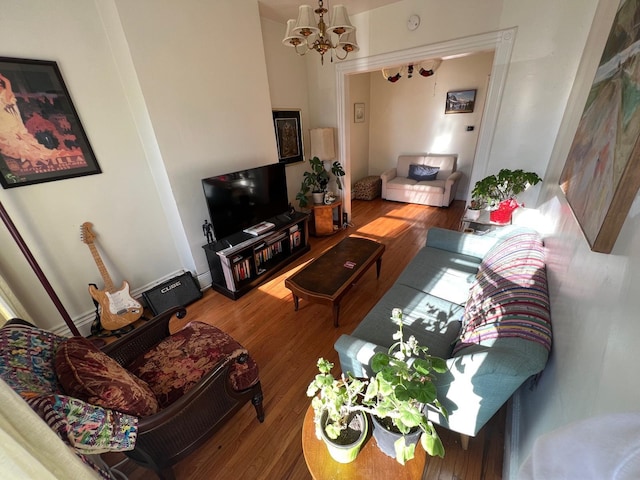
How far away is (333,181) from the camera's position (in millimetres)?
4090

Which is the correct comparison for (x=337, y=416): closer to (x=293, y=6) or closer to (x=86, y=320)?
(x=86, y=320)

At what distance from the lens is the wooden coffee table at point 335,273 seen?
201cm

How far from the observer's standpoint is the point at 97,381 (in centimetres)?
92

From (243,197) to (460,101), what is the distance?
168 inches

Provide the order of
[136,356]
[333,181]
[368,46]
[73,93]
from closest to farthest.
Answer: [136,356]
[73,93]
[368,46]
[333,181]

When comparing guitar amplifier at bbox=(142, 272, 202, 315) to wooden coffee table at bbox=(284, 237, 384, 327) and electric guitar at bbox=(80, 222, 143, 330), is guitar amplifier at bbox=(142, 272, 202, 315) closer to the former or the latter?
electric guitar at bbox=(80, 222, 143, 330)

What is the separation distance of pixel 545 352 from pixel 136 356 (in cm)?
201

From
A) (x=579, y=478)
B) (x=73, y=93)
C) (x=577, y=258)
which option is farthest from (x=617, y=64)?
(x=73, y=93)

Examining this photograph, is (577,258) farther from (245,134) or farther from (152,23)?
(152,23)

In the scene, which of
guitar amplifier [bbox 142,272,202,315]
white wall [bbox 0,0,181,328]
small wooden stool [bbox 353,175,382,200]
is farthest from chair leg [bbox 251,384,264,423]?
small wooden stool [bbox 353,175,382,200]

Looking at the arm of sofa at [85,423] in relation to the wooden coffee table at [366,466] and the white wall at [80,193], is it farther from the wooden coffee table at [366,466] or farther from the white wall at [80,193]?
the white wall at [80,193]

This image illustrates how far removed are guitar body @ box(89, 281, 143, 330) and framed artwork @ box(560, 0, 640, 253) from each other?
2990mm

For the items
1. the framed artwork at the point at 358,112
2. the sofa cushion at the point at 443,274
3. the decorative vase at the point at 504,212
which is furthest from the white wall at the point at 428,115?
the sofa cushion at the point at 443,274

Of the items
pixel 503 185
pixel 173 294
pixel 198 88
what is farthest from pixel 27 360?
pixel 503 185
